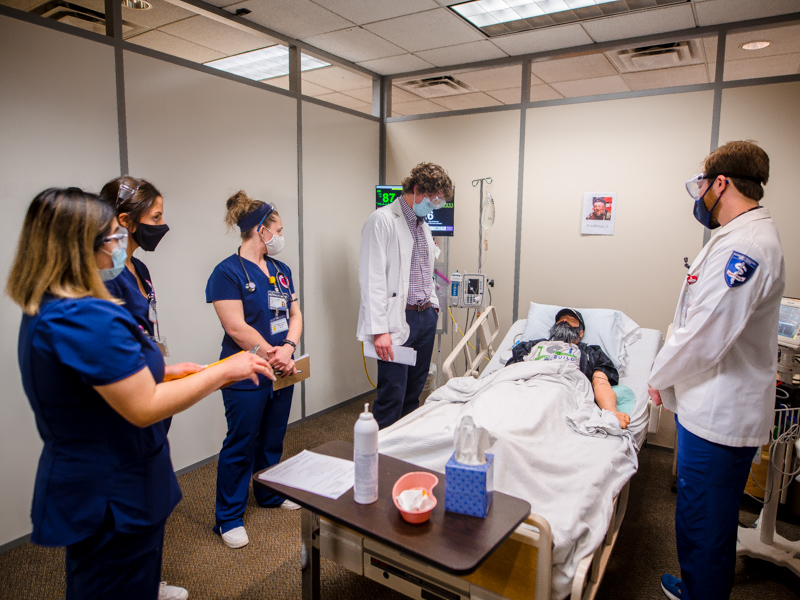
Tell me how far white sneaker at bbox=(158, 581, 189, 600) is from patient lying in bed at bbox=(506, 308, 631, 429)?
6.14 feet

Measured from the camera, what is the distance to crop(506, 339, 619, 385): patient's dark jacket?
8.88ft

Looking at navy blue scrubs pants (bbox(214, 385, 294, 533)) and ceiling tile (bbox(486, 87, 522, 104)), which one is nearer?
navy blue scrubs pants (bbox(214, 385, 294, 533))

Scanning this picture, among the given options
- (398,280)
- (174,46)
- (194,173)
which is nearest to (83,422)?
(398,280)

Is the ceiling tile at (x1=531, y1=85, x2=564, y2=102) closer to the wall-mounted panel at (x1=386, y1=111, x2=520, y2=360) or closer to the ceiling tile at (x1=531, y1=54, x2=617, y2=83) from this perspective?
the ceiling tile at (x1=531, y1=54, x2=617, y2=83)

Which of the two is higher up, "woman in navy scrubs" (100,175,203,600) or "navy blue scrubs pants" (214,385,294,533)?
"woman in navy scrubs" (100,175,203,600)

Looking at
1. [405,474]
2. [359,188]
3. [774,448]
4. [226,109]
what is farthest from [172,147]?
[774,448]

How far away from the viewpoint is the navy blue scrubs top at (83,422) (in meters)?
0.99

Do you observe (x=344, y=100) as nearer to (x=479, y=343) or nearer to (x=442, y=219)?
(x=442, y=219)

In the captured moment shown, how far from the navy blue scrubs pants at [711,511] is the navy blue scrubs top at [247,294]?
1630 mm

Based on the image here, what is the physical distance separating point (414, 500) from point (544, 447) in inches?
31.5

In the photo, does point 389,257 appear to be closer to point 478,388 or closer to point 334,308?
point 478,388

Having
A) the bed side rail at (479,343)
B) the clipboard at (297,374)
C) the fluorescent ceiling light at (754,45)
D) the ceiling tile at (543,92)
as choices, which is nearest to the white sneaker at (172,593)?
the clipboard at (297,374)

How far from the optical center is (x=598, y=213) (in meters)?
3.36

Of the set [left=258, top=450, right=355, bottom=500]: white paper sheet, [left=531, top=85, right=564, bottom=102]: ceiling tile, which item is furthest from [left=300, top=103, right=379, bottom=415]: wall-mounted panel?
[left=531, top=85, right=564, bottom=102]: ceiling tile
